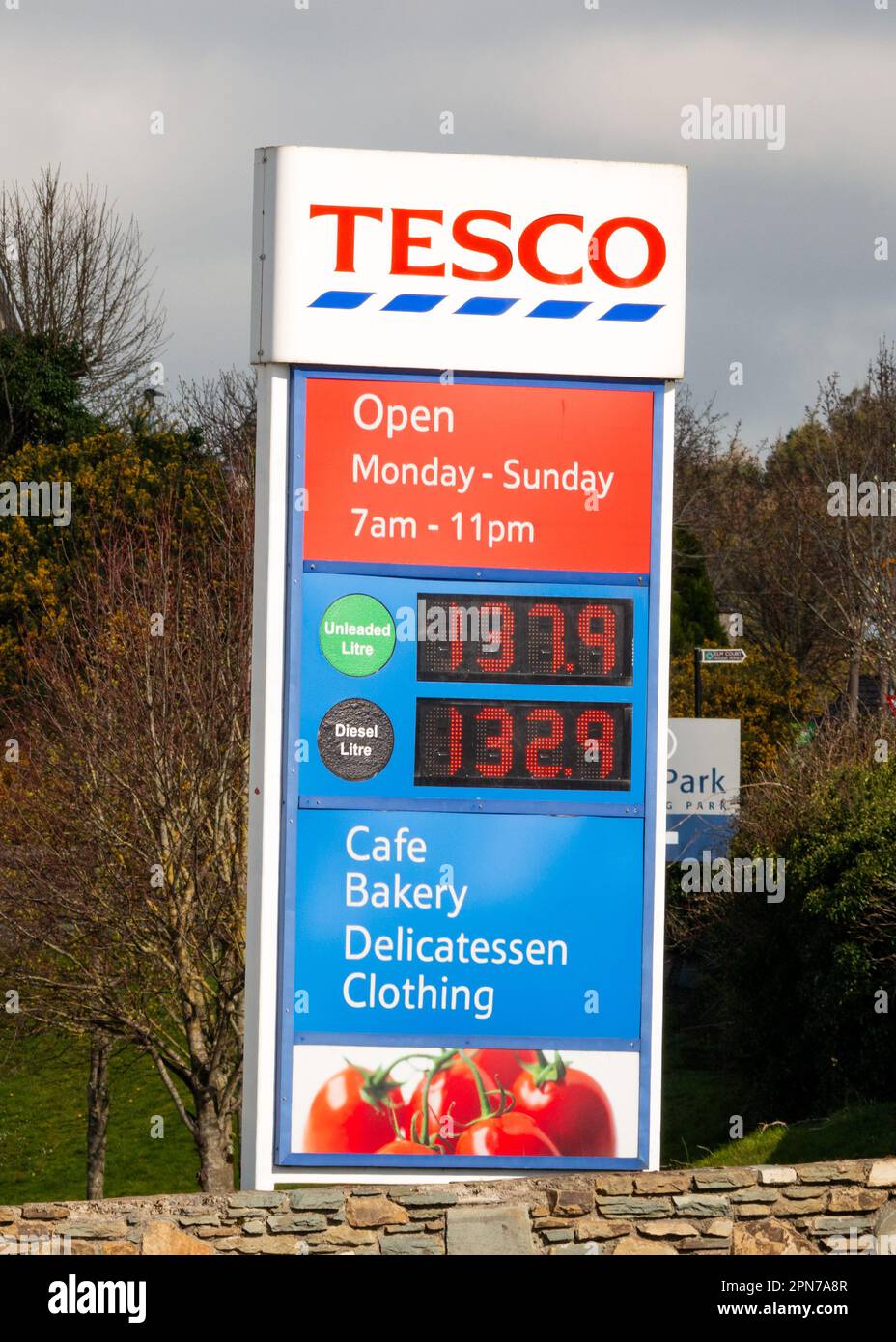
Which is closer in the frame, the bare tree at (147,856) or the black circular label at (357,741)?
the black circular label at (357,741)

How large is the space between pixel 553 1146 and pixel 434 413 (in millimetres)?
3340

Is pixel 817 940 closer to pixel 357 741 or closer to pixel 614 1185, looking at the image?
pixel 614 1185

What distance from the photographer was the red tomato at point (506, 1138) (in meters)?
7.38

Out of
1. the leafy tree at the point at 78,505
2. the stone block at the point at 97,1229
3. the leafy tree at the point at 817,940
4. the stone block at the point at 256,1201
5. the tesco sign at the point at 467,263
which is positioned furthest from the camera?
the leafy tree at the point at 78,505

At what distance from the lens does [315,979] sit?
7352mm

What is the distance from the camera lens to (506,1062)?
7426mm

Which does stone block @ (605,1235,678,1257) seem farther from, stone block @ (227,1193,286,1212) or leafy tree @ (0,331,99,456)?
leafy tree @ (0,331,99,456)

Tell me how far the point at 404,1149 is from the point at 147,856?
10.7 m

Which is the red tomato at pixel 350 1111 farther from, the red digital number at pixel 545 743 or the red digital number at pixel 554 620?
the red digital number at pixel 554 620

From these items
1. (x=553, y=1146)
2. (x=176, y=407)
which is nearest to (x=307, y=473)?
(x=553, y=1146)

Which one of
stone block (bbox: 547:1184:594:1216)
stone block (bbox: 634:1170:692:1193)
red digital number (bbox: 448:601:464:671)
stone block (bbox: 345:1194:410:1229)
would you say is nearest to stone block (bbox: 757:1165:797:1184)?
Result: stone block (bbox: 634:1170:692:1193)

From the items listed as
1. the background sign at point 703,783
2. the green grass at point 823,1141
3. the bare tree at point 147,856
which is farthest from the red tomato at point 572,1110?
the background sign at point 703,783

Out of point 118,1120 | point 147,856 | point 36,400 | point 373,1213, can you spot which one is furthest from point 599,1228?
point 36,400
